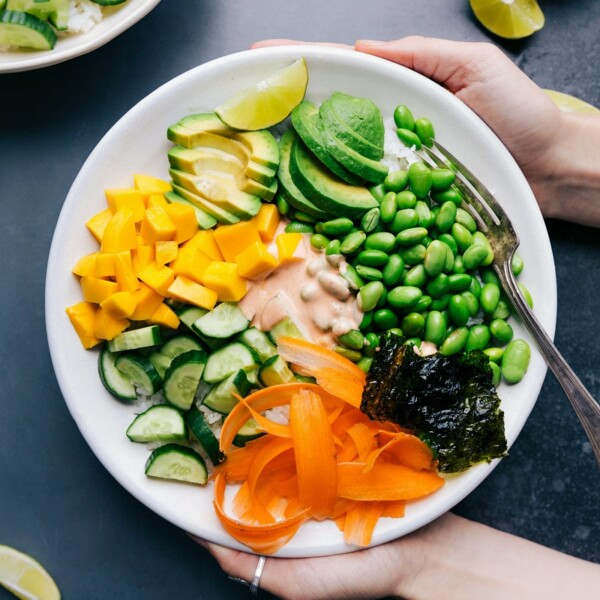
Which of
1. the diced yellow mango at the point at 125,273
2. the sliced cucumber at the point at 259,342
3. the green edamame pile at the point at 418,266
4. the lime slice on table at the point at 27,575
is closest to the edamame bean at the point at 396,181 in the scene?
the green edamame pile at the point at 418,266

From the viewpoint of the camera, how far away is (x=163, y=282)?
7.91 feet

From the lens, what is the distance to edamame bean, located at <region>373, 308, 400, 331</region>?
98.1 inches

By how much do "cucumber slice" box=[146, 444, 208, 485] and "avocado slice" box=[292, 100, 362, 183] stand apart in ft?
3.64

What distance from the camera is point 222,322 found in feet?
8.09

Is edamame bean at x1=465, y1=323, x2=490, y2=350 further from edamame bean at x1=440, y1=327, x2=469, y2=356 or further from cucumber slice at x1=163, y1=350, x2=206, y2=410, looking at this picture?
cucumber slice at x1=163, y1=350, x2=206, y2=410

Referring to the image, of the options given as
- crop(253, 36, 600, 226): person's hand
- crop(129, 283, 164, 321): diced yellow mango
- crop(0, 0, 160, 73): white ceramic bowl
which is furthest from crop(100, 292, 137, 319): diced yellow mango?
crop(253, 36, 600, 226): person's hand

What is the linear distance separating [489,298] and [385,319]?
38 cm

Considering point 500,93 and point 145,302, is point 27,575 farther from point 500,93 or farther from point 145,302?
point 500,93

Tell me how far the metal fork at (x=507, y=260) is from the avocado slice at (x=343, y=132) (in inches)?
9.8

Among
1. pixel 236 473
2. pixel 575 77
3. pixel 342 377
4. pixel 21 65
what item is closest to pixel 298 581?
pixel 236 473

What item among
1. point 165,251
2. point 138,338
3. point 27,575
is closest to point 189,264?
point 165,251

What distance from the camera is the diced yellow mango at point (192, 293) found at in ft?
7.95

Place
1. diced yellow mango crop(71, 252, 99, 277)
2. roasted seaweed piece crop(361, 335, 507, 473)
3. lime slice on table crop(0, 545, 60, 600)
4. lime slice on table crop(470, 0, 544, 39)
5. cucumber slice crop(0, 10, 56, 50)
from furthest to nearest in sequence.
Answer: lime slice on table crop(470, 0, 544, 39) < lime slice on table crop(0, 545, 60, 600) < cucumber slice crop(0, 10, 56, 50) < diced yellow mango crop(71, 252, 99, 277) < roasted seaweed piece crop(361, 335, 507, 473)

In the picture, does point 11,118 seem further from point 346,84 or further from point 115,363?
point 346,84
